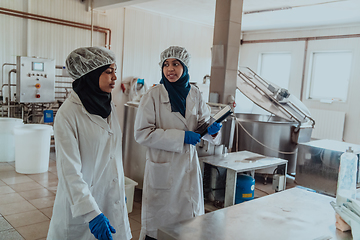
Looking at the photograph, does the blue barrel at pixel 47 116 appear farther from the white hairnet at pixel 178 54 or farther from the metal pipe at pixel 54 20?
the white hairnet at pixel 178 54

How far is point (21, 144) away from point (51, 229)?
278 cm

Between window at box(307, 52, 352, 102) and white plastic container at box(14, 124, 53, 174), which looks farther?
window at box(307, 52, 352, 102)

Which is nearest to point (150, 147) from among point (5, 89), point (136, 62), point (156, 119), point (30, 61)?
point (156, 119)

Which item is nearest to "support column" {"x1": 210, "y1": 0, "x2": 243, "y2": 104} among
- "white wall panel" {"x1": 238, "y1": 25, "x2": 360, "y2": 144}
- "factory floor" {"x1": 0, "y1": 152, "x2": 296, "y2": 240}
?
"factory floor" {"x1": 0, "y1": 152, "x2": 296, "y2": 240}

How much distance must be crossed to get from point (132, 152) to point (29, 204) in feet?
3.58

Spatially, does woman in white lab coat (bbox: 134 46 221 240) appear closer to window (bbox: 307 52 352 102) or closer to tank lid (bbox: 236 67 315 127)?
tank lid (bbox: 236 67 315 127)

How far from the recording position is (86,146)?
1.34 metres

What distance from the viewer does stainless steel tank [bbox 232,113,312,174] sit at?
13.3 ft

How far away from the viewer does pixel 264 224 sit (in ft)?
4.01

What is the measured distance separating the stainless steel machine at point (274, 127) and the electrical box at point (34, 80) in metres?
2.91

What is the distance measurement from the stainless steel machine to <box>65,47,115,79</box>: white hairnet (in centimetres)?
269

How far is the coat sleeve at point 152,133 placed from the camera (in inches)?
72.3

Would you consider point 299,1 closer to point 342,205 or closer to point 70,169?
point 342,205

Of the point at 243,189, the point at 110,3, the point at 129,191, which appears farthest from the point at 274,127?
the point at 110,3
